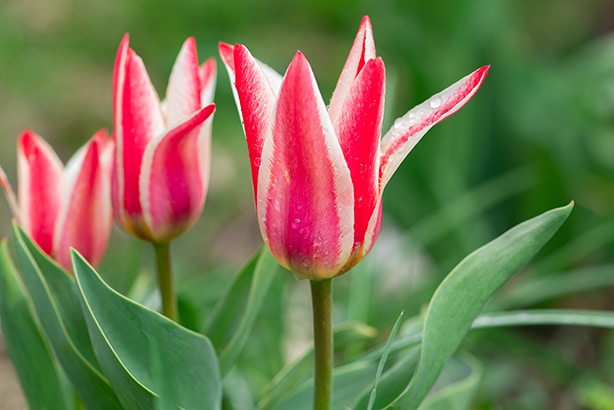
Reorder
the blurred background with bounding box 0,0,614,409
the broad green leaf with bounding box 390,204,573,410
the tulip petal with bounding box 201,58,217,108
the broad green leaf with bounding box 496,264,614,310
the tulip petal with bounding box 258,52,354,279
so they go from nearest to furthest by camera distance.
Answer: the tulip petal with bounding box 258,52,354,279, the broad green leaf with bounding box 390,204,573,410, the tulip petal with bounding box 201,58,217,108, the broad green leaf with bounding box 496,264,614,310, the blurred background with bounding box 0,0,614,409

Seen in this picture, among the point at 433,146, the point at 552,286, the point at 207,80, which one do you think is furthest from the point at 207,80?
the point at 433,146

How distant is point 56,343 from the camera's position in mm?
863

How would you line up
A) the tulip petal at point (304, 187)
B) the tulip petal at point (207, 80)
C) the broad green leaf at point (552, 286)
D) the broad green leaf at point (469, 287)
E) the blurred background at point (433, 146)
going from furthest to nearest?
1. the blurred background at point (433, 146)
2. the broad green leaf at point (552, 286)
3. the tulip petal at point (207, 80)
4. the broad green leaf at point (469, 287)
5. the tulip petal at point (304, 187)

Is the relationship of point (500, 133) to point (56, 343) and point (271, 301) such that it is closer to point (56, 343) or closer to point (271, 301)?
point (271, 301)

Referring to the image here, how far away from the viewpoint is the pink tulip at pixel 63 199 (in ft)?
2.96

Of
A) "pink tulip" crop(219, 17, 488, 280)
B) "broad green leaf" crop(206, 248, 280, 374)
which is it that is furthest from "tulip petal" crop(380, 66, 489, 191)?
"broad green leaf" crop(206, 248, 280, 374)

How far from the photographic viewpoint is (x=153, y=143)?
808 mm

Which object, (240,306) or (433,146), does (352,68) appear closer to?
(240,306)

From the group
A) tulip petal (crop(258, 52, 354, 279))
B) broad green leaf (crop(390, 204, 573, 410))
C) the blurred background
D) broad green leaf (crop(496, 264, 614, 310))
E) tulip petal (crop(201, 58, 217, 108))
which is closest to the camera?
tulip petal (crop(258, 52, 354, 279))

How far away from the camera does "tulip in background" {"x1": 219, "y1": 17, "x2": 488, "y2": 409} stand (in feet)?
2.20

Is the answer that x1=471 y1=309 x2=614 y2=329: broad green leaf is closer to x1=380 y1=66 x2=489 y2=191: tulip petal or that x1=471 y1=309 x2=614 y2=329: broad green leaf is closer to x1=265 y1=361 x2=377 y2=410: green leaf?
x1=265 y1=361 x2=377 y2=410: green leaf

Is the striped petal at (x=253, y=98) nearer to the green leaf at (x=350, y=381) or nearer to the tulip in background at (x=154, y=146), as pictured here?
the tulip in background at (x=154, y=146)

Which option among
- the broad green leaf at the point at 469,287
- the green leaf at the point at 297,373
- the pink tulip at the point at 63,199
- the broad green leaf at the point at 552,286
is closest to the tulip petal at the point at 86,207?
the pink tulip at the point at 63,199

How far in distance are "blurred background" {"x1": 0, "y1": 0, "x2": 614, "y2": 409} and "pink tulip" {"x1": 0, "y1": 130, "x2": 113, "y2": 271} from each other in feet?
0.52
